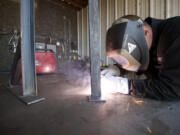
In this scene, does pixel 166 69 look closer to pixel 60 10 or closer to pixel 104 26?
pixel 104 26

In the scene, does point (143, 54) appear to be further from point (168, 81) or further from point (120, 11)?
point (120, 11)

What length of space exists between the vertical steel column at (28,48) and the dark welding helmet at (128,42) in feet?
1.93

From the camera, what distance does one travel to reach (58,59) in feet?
11.1

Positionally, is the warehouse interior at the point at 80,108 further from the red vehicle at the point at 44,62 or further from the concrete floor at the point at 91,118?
the red vehicle at the point at 44,62

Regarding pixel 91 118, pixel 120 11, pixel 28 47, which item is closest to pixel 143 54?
pixel 91 118

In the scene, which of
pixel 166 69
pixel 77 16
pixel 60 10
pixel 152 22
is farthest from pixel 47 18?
pixel 166 69

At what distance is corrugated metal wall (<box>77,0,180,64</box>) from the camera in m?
1.74

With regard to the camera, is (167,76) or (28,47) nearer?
(167,76)

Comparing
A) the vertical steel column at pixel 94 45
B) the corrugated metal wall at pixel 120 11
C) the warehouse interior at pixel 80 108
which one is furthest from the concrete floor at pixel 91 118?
the corrugated metal wall at pixel 120 11

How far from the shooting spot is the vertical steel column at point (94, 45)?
25.1 inches

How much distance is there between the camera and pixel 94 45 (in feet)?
2.14

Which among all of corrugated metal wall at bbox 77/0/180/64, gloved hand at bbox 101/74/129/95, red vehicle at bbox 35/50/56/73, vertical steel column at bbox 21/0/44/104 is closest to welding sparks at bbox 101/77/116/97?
gloved hand at bbox 101/74/129/95

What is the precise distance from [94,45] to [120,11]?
7.68 ft

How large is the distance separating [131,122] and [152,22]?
2.56 ft
